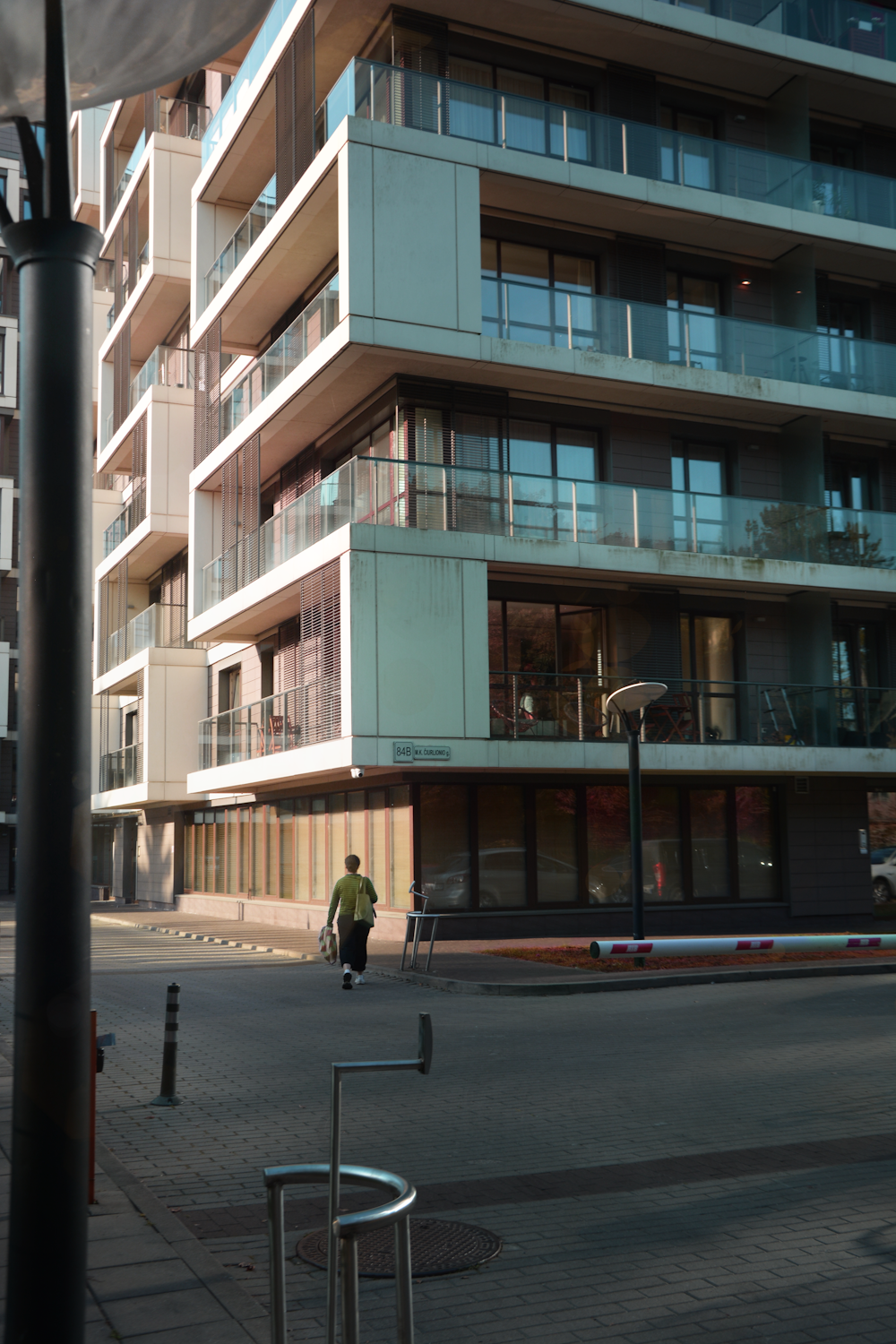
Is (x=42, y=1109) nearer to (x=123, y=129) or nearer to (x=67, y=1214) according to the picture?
(x=67, y=1214)

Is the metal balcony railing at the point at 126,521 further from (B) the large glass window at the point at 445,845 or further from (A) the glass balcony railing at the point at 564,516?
(B) the large glass window at the point at 445,845

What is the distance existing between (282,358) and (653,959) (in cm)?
1391

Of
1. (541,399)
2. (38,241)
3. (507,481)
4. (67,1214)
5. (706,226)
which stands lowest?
(67,1214)

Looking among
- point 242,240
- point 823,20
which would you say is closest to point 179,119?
point 242,240

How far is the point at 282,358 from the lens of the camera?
25125 millimetres

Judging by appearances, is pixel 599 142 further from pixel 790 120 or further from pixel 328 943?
pixel 328 943

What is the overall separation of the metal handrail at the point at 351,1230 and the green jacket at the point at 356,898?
13.5 meters

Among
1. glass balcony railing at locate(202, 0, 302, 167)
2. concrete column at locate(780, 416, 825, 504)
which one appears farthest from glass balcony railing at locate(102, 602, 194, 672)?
concrete column at locate(780, 416, 825, 504)

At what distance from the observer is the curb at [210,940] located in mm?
21263

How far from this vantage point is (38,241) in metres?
2.78

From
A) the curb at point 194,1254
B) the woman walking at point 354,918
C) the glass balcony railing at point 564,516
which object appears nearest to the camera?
the curb at point 194,1254

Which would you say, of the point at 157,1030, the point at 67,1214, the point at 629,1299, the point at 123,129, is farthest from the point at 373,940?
the point at 123,129

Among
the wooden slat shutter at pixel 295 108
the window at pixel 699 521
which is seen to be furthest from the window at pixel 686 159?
the wooden slat shutter at pixel 295 108

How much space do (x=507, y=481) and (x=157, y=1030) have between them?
12.9m
